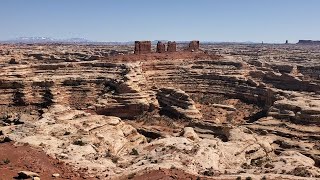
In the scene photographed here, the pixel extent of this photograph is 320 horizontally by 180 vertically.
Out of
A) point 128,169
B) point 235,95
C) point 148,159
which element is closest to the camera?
point 128,169

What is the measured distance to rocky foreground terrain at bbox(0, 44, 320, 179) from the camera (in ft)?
96.6

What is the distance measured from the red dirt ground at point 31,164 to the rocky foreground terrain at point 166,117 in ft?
1.03

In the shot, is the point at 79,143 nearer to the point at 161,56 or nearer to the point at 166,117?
the point at 166,117

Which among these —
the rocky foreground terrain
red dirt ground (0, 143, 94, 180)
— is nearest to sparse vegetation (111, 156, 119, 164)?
the rocky foreground terrain

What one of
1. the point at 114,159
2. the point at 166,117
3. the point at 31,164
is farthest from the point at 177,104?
the point at 31,164

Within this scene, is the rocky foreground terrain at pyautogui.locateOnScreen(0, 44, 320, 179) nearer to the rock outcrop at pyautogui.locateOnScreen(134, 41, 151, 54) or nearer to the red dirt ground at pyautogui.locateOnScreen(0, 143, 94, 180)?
the red dirt ground at pyautogui.locateOnScreen(0, 143, 94, 180)

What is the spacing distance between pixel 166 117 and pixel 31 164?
36.3m

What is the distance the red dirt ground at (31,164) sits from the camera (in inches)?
997

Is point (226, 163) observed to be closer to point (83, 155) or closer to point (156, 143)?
point (156, 143)

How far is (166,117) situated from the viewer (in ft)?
204

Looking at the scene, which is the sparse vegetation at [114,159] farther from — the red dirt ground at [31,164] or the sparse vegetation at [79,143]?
the red dirt ground at [31,164]

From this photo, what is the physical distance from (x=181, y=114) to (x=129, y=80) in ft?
34.2

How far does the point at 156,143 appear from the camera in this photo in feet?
123

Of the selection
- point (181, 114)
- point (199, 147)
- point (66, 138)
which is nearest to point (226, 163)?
point (199, 147)
